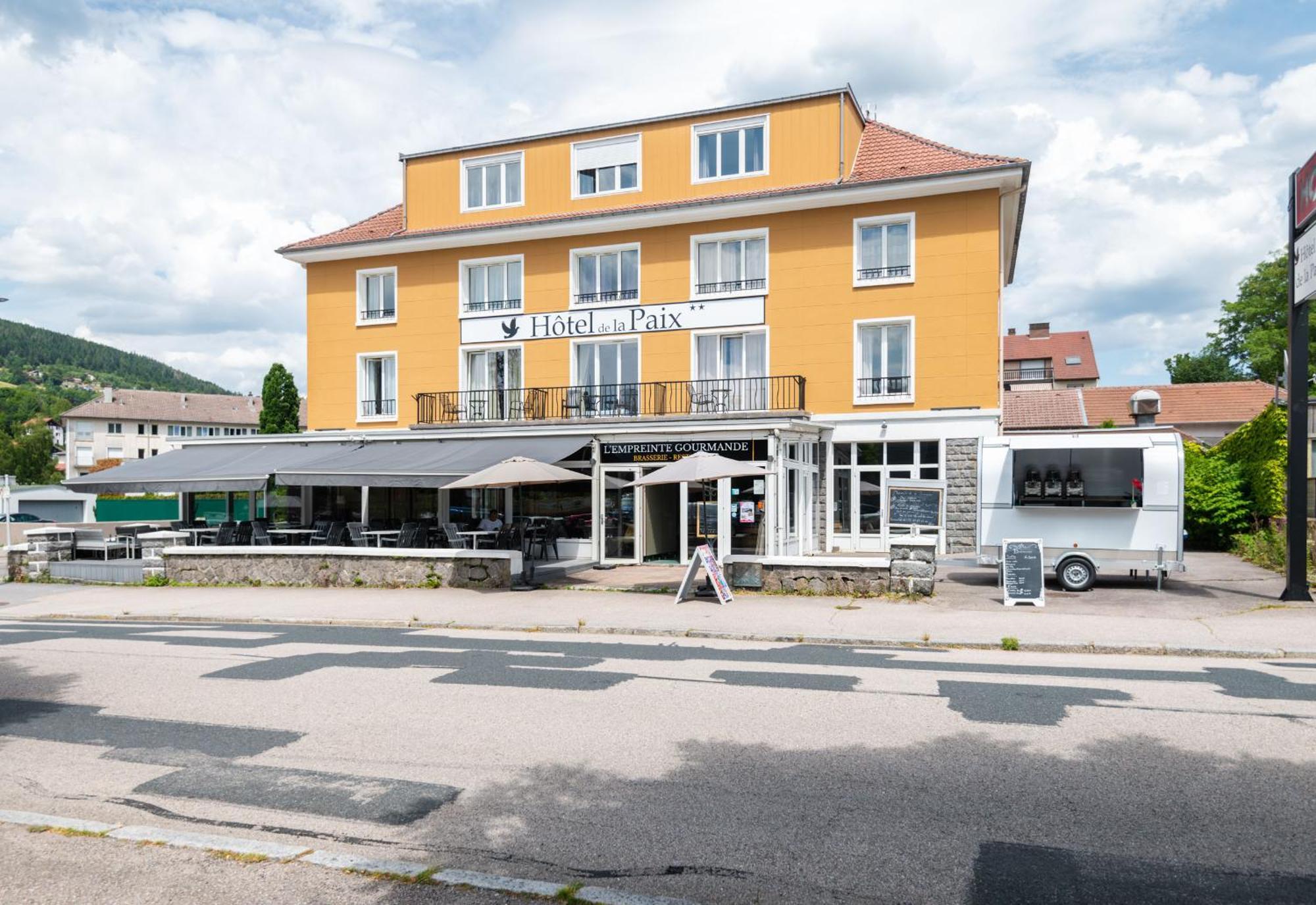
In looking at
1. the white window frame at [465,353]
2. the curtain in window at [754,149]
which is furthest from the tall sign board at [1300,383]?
the white window frame at [465,353]

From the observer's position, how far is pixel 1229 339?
66.1 m

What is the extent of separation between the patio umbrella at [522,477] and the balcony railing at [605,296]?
28.7 feet

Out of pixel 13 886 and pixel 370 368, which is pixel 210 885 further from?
pixel 370 368

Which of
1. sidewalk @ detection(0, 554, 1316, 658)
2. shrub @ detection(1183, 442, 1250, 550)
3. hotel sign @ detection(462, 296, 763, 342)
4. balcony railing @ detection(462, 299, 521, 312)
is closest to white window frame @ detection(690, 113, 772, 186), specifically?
hotel sign @ detection(462, 296, 763, 342)

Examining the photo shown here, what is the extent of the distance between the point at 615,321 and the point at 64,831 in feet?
68.6

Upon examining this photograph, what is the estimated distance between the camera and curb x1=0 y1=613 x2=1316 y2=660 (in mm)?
10781

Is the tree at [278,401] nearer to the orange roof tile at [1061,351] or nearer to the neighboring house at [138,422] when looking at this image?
the orange roof tile at [1061,351]

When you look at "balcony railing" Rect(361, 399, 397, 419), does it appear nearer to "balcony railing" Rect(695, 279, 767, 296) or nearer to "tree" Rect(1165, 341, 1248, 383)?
"balcony railing" Rect(695, 279, 767, 296)

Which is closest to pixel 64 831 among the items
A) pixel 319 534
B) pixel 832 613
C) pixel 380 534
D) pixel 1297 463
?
pixel 832 613

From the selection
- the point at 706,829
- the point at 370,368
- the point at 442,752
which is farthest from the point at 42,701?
the point at 370,368

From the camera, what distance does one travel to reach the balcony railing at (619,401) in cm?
2391

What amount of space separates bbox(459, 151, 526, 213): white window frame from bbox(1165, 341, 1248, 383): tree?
220 ft

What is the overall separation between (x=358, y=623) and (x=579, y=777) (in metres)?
8.85

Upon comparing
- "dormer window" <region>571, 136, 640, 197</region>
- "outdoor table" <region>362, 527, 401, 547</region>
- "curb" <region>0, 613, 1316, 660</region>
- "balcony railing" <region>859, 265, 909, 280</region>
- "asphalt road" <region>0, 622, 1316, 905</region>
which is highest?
"dormer window" <region>571, 136, 640, 197</region>
